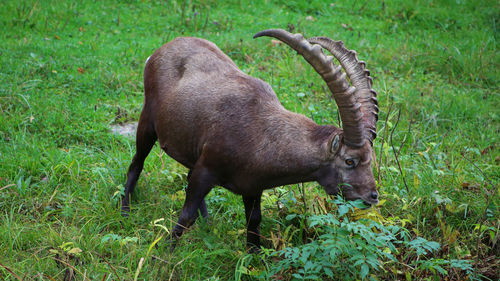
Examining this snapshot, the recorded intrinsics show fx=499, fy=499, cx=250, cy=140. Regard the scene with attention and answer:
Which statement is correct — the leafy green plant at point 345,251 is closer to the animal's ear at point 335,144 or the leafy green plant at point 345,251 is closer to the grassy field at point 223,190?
the grassy field at point 223,190

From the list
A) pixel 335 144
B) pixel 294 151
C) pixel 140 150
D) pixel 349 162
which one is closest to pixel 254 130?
pixel 294 151

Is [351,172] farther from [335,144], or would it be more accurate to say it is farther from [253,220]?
[253,220]

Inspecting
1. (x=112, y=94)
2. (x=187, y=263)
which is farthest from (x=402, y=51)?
(x=187, y=263)

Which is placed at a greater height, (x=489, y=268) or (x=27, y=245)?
(x=489, y=268)

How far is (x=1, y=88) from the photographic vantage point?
661 centimetres

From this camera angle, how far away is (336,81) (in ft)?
11.8

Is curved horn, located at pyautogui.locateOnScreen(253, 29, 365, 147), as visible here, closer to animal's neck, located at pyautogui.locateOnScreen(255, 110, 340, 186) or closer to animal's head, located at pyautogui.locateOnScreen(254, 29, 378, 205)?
animal's head, located at pyautogui.locateOnScreen(254, 29, 378, 205)

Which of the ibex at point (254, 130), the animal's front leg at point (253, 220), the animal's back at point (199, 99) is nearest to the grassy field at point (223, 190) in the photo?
the animal's front leg at point (253, 220)

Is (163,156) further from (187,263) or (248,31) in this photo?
(248,31)

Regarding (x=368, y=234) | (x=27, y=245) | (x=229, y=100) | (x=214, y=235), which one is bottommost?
(x=27, y=245)

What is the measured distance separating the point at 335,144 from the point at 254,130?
26.6 inches

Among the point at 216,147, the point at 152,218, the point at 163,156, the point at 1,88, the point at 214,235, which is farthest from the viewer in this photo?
the point at 1,88

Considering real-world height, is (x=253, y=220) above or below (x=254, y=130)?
below

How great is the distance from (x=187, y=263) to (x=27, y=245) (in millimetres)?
1438
